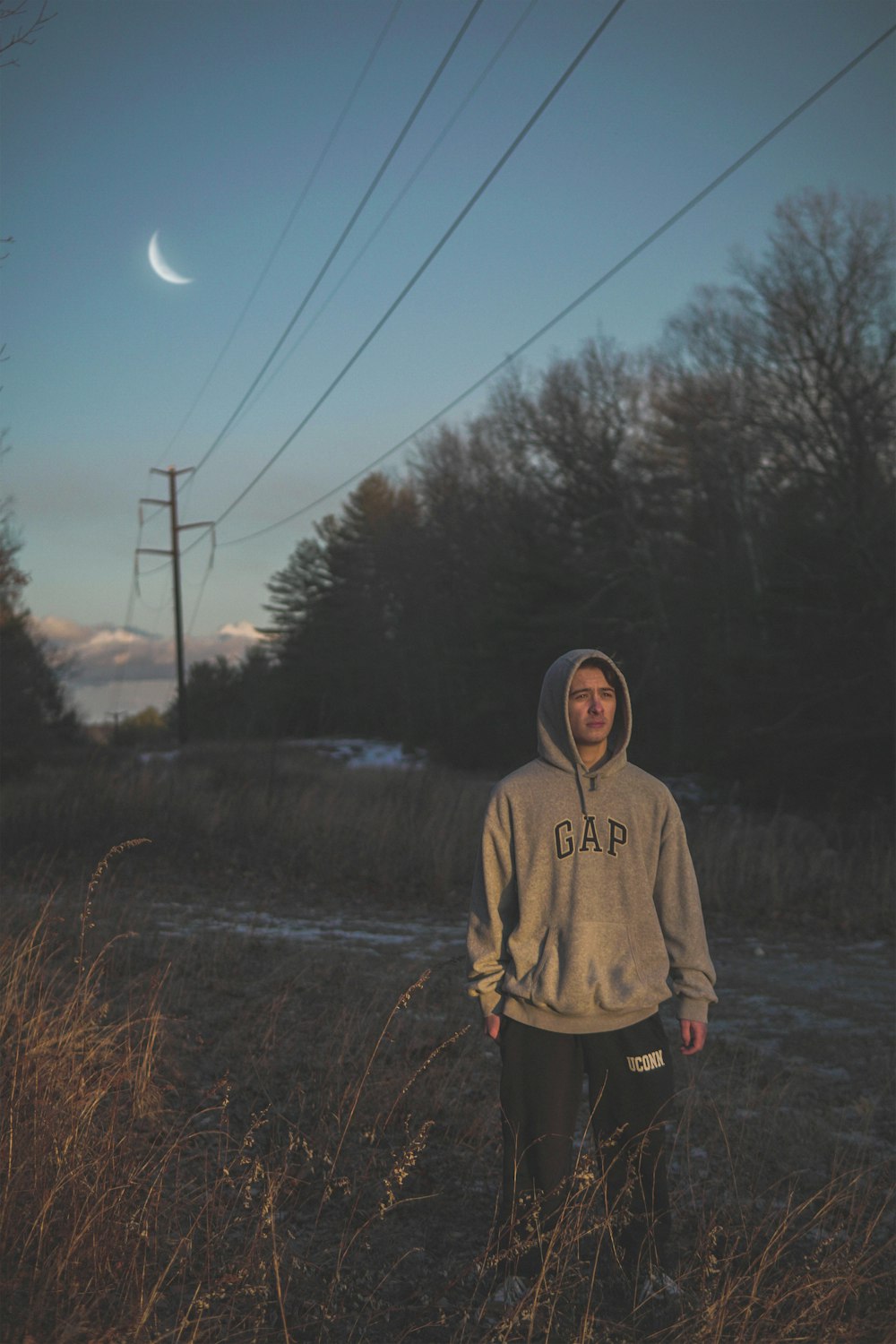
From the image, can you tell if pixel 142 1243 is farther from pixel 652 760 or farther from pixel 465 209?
pixel 652 760

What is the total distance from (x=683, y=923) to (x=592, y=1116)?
61 centimetres

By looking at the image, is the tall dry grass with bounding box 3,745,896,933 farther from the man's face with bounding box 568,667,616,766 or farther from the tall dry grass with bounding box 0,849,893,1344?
the man's face with bounding box 568,667,616,766

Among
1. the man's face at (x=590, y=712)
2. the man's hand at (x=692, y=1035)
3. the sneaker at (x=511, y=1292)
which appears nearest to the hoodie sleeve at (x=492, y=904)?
the man's face at (x=590, y=712)

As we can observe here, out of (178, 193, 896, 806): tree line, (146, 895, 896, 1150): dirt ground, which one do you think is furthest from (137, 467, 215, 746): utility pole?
(146, 895, 896, 1150): dirt ground

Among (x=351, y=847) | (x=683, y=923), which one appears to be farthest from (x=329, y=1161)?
(x=351, y=847)

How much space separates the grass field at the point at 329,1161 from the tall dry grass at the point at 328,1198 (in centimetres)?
2

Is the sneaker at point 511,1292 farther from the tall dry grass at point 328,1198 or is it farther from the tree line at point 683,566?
the tree line at point 683,566

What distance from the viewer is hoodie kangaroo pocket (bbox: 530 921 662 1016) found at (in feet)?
10.3

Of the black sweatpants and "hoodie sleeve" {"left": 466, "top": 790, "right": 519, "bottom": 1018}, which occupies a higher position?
"hoodie sleeve" {"left": 466, "top": 790, "right": 519, "bottom": 1018}

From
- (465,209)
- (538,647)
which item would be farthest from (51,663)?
(465,209)

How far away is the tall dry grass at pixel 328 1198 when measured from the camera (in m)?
2.83

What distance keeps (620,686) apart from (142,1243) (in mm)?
2029

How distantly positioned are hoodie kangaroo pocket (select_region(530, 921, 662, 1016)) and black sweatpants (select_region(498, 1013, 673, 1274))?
130mm

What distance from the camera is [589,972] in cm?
316
